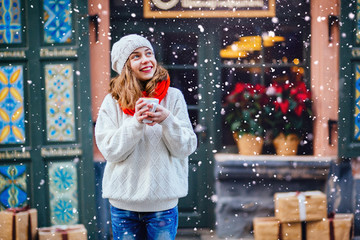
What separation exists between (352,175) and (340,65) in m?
1.09

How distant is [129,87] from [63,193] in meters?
2.20

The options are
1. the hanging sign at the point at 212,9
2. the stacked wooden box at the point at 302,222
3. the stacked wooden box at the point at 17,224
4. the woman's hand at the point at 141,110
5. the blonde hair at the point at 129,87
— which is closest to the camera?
the woman's hand at the point at 141,110

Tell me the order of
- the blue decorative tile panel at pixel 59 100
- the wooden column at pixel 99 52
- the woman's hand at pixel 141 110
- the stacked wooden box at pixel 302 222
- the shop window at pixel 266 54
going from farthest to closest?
the shop window at pixel 266 54 < the wooden column at pixel 99 52 < the blue decorative tile panel at pixel 59 100 < the stacked wooden box at pixel 302 222 < the woman's hand at pixel 141 110

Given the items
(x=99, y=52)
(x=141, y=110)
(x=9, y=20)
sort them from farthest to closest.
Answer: (x=99, y=52) → (x=9, y=20) → (x=141, y=110)

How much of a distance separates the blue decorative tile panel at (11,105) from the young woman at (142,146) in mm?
2014

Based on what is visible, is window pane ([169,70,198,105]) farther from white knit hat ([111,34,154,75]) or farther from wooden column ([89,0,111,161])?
white knit hat ([111,34,154,75])

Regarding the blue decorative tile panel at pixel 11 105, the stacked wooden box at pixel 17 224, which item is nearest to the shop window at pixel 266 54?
the blue decorative tile panel at pixel 11 105

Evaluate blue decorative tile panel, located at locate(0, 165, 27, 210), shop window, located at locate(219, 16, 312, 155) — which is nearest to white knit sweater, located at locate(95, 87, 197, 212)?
blue decorative tile panel, located at locate(0, 165, 27, 210)

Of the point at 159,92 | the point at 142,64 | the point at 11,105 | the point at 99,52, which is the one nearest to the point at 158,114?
the point at 159,92

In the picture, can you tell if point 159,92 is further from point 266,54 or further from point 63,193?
point 266,54

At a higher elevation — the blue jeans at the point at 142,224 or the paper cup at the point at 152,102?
the paper cup at the point at 152,102

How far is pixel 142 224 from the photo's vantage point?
2242 mm

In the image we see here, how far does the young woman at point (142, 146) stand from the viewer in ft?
6.86

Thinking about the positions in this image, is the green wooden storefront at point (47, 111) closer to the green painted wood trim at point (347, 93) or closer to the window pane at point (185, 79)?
the window pane at point (185, 79)
